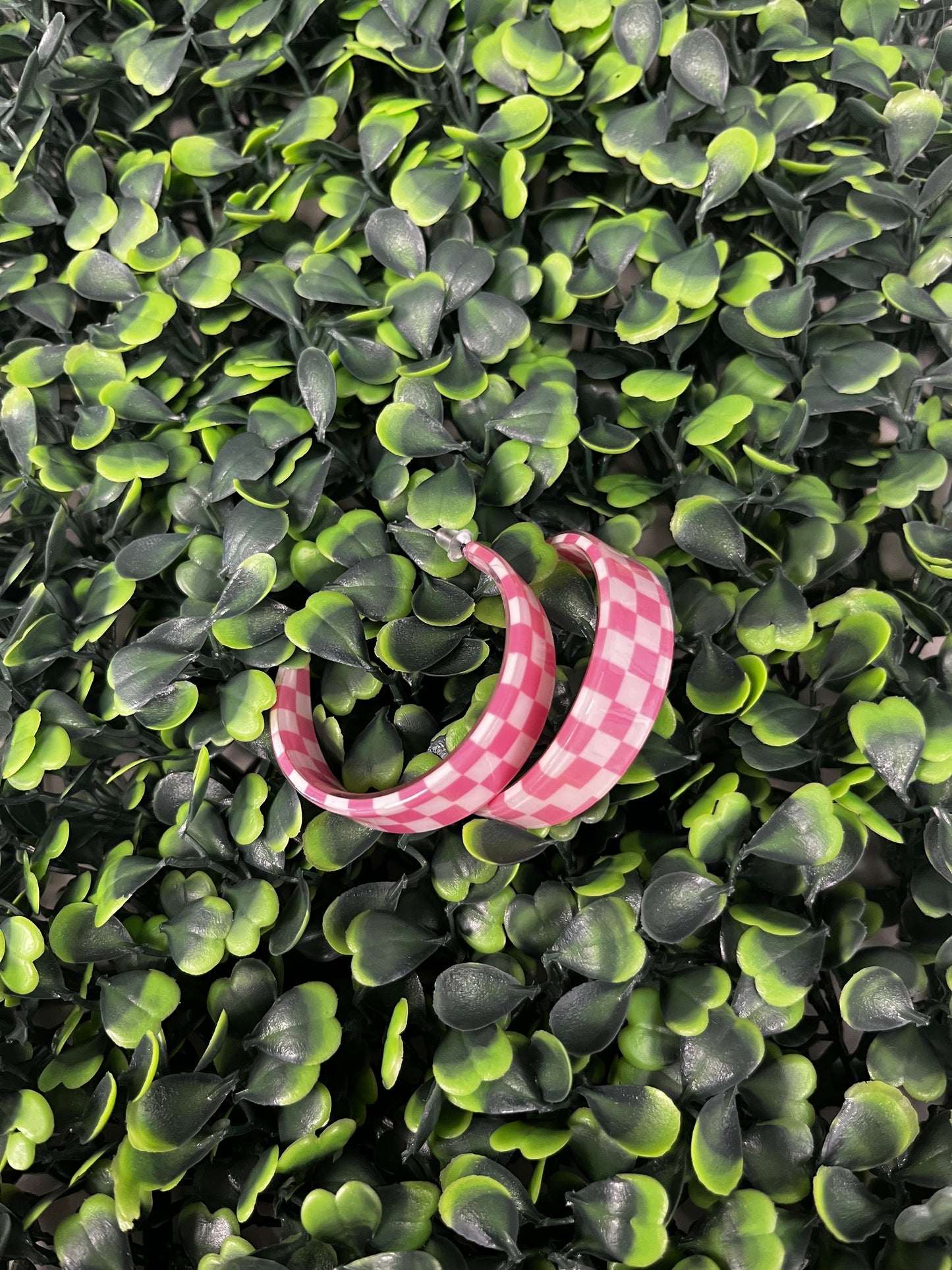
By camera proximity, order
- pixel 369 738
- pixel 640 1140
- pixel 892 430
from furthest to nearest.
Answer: pixel 892 430 < pixel 369 738 < pixel 640 1140

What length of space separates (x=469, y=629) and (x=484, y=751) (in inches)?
3.6

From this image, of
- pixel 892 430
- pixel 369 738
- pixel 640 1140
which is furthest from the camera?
pixel 892 430

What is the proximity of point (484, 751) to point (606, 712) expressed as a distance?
78 millimetres

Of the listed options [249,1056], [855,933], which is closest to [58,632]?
[249,1056]

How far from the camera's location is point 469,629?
61cm

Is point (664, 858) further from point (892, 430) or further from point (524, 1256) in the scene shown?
point (892, 430)

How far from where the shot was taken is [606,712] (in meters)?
0.55

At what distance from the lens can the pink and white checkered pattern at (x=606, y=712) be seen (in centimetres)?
55

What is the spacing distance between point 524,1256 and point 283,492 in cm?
50

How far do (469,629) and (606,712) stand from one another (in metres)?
0.11

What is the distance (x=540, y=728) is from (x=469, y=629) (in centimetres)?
8

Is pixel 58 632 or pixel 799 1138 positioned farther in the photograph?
pixel 58 632

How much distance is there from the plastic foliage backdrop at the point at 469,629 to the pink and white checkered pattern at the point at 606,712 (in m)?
0.03

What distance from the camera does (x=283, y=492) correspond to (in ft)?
2.13
